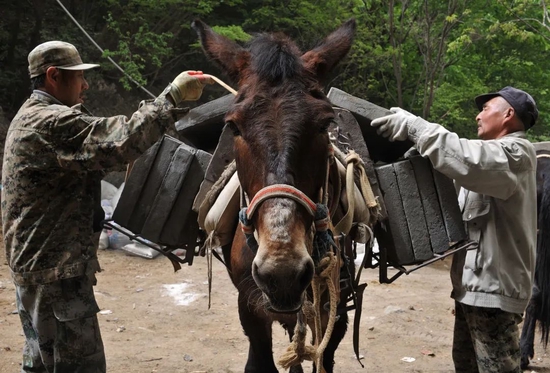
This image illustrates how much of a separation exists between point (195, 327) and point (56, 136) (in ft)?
11.6

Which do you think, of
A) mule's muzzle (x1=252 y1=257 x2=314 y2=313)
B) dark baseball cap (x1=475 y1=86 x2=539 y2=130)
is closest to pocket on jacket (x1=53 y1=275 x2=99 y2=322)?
mule's muzzle (x1=252 y1=257 x2=314 y2=313)

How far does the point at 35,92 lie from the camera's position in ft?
10.4

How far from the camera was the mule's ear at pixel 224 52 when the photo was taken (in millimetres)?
2799

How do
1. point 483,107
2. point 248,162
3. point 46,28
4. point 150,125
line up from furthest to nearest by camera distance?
point 46,28 < point 483,107 < point 150,125 < point 248,162

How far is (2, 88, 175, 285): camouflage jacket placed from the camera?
→ 2.83m

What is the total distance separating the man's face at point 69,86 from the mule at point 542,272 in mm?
4023

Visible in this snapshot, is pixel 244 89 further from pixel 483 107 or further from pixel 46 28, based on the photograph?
pixel 46 28

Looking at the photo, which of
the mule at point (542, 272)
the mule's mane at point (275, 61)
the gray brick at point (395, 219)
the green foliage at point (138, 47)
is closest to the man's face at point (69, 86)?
the mule's mane at point (275, 61)

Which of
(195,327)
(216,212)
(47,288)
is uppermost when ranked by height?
(216,212)

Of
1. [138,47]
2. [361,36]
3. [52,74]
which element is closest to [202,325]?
[52,74]

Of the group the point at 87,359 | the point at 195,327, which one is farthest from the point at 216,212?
the point at 195,327

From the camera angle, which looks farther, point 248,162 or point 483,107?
point 483,107

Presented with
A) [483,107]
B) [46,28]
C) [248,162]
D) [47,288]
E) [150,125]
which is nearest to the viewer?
[248,162]

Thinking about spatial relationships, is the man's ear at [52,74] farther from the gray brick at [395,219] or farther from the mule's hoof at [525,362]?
the mule's hoof at [525,362]
